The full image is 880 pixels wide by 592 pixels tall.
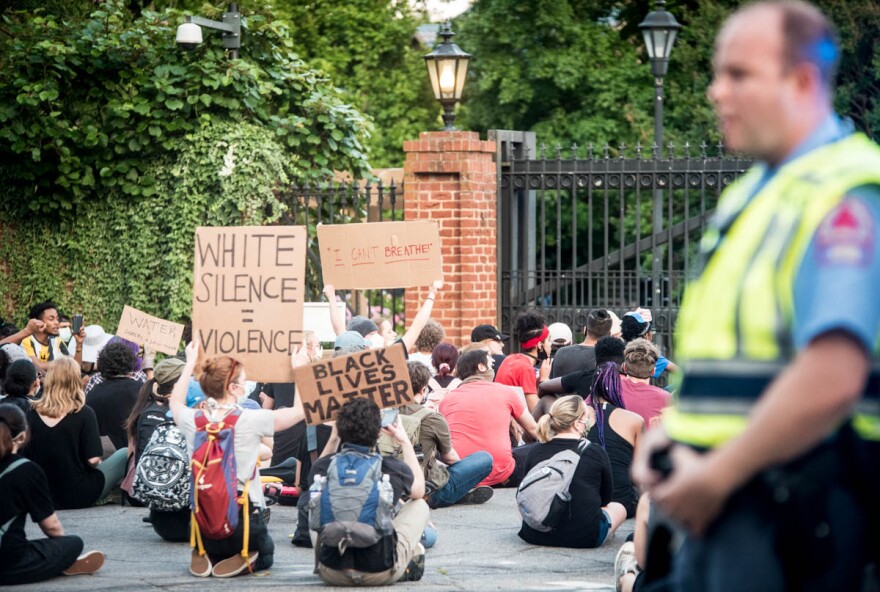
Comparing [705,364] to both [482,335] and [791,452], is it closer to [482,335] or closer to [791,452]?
[791,452]

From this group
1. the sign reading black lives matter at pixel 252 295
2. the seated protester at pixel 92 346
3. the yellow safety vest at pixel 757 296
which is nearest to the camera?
the yellow safety vest at pixel 757 296

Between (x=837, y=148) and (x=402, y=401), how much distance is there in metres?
5.15

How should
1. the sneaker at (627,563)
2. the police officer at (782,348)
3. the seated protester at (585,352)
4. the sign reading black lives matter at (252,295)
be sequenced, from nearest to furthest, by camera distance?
1. the police officer at (782,348)
2. the sneaker at (627,563)
3. the sign reading black lives matter at (252,295)
4. the seated protester at (585,352)

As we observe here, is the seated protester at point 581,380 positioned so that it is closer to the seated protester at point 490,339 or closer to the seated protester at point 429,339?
the seated protester at point 490,339

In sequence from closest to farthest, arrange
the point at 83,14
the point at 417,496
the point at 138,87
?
the point at 417,496
the point at 138,87
the point at 83,14

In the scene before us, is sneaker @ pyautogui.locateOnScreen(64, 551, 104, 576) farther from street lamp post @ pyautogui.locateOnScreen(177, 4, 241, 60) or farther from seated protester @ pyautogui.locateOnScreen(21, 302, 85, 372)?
street lamp post @ pyautogui.locateOnScreen(177, 4, 241, 60)

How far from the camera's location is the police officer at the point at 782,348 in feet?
7.50

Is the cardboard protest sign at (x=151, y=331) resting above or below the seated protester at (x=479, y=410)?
above

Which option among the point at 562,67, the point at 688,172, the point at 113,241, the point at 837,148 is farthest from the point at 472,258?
the point at 562,67

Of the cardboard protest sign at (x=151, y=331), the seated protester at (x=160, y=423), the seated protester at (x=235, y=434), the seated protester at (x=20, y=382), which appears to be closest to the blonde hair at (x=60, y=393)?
the seated protester at (x=20, y=382)

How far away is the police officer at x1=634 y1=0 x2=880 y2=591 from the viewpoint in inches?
90.0

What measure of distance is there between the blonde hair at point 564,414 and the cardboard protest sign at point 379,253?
2502mm

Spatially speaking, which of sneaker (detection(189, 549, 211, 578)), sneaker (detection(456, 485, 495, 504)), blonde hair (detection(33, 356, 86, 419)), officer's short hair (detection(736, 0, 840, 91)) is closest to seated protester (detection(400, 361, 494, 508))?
sneaker (detection(456, 485, 495, 504))

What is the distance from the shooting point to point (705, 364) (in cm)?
249
